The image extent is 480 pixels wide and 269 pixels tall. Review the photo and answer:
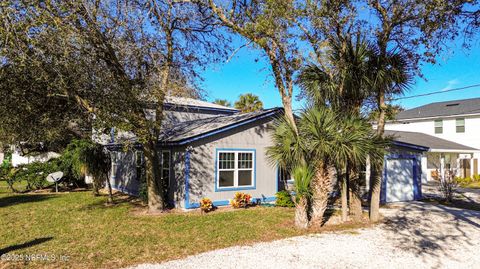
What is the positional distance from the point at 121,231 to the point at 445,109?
29.4m

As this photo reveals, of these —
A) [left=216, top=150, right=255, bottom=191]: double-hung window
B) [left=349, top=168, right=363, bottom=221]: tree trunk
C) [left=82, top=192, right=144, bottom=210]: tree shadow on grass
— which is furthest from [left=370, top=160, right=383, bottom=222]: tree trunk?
[left=82, top=192, right=144, bottom=210]: tree shadow on grass

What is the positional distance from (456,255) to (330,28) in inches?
277

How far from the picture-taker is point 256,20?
9.68 meters

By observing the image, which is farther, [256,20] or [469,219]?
[469,219]

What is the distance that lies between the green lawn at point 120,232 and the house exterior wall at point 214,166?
3.34ft

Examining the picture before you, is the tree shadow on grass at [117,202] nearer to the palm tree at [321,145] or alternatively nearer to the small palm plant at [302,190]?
the small palm plant at [302,190]

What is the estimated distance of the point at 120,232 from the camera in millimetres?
8820

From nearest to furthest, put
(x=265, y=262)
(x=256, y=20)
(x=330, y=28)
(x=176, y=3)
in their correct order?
(x=265, y=262) → (x=256, y=20) → (x=330, y=28) → (x=176, y=3)

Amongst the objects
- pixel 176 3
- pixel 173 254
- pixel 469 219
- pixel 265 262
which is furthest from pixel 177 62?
pixel 469 219

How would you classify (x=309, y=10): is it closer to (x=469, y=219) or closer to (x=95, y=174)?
(x=469, y=219)

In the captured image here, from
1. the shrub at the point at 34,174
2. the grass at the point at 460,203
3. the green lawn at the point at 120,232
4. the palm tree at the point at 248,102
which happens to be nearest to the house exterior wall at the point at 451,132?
the grass at the point at 460,203

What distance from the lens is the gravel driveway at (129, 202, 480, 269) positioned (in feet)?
20.9

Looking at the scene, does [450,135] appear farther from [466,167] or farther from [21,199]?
[21,199]

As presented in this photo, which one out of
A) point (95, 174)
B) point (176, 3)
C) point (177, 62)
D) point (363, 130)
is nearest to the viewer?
point (363, 130)
